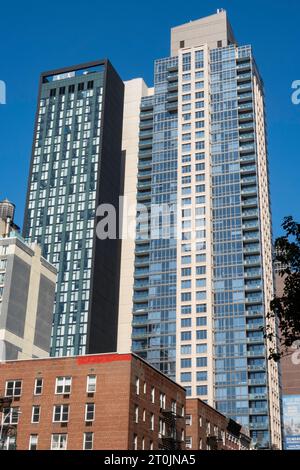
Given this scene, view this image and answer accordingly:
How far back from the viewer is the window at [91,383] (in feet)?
263

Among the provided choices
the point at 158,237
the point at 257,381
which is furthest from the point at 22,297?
the point at 257,381

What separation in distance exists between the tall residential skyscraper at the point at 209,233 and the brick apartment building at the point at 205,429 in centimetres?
3464

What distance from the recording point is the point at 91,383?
265ft

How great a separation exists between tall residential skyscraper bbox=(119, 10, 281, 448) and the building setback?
1384 inches

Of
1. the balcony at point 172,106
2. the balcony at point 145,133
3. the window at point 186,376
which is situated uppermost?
the balcony at point 172,106

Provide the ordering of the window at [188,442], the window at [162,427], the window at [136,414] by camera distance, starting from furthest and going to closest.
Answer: the window at [188,442]
the window at [162,427]
the window at [136,414]

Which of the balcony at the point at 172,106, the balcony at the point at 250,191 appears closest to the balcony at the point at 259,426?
the balcony at the point at 250,191

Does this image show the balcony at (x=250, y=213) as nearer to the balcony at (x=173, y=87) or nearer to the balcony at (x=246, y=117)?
the balcony at (x=246, y=117)

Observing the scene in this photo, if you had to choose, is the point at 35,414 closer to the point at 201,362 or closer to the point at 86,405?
the point at 86,405

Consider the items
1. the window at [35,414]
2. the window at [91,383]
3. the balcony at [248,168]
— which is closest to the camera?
the window at [91,383]

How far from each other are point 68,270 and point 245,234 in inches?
1762

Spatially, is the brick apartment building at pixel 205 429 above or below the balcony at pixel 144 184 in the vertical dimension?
below
